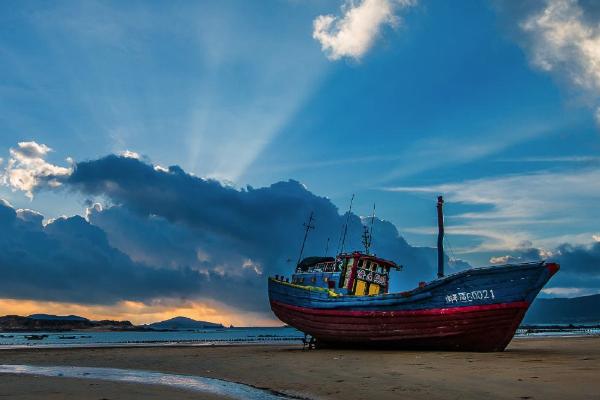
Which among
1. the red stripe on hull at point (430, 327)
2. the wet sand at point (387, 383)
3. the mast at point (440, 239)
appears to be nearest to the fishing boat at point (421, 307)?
the red stripe on hull at point (430, 327)

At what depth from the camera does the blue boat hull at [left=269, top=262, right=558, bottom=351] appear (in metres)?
21.8

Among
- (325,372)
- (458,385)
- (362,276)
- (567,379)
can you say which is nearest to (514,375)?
(567,379)

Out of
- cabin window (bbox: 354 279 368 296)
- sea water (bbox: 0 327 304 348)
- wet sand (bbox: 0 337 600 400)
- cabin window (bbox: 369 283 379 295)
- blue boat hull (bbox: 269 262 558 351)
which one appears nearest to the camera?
wet sand (bbox: 0 337 600 400)

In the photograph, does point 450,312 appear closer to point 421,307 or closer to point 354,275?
point 421,307


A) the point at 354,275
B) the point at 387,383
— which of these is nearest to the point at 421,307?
the point at 354,275

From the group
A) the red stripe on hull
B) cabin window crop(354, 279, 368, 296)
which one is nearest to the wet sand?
the red stripe on hull

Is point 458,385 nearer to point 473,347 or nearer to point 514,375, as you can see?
point 514,375

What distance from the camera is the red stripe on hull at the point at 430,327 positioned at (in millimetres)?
22125

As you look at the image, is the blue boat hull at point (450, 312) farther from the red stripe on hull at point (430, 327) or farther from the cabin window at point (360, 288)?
the cabin window at point (360, 288)

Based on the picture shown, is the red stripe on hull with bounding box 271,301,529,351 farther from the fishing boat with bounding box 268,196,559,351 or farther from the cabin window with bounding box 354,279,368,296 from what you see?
the cabin window with bounding box 354,279,368,296

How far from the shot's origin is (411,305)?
79.9 feet

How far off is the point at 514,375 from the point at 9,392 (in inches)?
487

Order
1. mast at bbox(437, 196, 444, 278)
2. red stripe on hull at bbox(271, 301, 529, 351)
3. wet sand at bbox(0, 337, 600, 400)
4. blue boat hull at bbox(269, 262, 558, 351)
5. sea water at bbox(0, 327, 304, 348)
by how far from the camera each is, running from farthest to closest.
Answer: sea water at bbox(0, 327, 304, 348) → mast at bbox(437, 196, 444, 278) → red stripe on hull at bbox(271, 301, 529, 351) → blue boat hull at bbox(269, 262, 558, 351) → wet sand at bbox(0, 337, 600, 400)

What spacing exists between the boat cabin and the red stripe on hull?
3351mm
